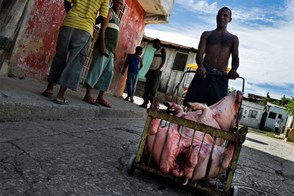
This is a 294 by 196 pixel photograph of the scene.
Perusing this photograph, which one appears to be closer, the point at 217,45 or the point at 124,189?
the point at 124,189

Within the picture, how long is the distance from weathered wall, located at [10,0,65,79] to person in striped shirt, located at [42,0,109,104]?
1.37 m

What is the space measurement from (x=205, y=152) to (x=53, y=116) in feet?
7.44

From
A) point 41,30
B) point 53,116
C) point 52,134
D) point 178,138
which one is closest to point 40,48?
point 41,30

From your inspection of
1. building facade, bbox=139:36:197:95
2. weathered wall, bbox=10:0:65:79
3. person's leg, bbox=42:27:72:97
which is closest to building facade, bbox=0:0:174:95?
weathered wall, bbox=10:0:65:79

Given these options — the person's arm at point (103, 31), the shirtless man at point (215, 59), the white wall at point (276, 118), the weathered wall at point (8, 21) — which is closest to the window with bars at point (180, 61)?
the person's arm at point (103, 31)

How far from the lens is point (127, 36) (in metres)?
9.23

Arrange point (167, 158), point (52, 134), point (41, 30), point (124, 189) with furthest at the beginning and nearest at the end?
point (41, 30)
point (52, 134)
point (167, 158)
point (124, 189)

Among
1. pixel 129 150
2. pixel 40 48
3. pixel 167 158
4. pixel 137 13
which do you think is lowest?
pixel 129 150

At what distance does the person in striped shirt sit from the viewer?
3.77 m

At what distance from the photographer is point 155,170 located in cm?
208

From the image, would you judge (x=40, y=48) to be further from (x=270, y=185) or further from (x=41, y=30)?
(x=270, y=185)

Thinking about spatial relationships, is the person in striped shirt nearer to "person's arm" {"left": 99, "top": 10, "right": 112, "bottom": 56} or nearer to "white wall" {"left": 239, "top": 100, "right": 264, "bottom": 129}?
"person's arm" {"left": 99, "top": 10, "right": 112, "bottom": 56}

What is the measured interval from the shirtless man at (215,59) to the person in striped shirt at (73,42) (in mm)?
1598

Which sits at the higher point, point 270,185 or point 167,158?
point 167,158
